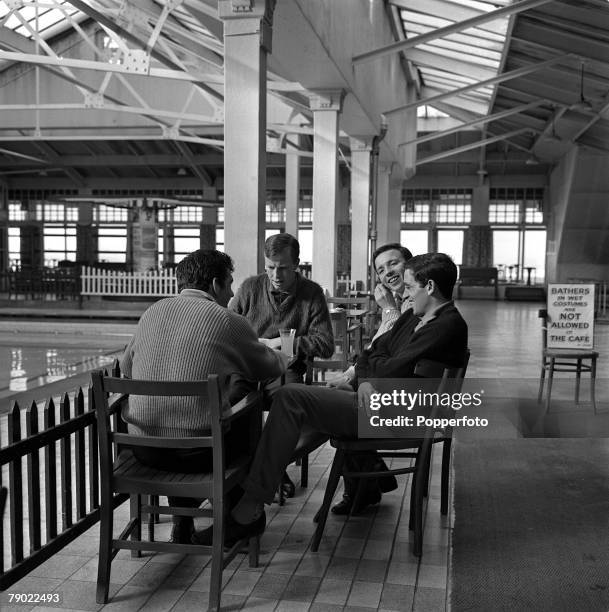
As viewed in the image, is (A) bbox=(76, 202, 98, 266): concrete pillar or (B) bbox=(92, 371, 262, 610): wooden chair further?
(A) bbox=(76, 202, 98, 266): concrete pillar

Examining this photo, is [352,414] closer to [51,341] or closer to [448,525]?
[448,525]

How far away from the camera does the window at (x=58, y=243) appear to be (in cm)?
2256

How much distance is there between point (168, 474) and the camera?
235cm

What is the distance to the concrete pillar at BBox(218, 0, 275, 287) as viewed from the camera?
4773 millimetres

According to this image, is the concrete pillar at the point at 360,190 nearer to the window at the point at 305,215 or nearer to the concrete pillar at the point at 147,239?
the concrete pillar at the point at 147,239

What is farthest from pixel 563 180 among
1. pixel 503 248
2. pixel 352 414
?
pixel 352 414

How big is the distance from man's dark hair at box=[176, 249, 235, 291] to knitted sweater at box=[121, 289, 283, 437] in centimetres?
11

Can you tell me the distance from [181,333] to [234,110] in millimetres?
2924

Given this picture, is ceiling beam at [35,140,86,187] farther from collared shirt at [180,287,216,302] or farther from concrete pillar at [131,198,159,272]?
collared shirt at [180,287,216,302]

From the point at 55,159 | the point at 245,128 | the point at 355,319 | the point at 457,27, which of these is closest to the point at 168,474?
the point at 245,128

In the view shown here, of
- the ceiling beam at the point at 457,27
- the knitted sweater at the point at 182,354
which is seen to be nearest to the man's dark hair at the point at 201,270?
the knitted sweater at the point at 182,354

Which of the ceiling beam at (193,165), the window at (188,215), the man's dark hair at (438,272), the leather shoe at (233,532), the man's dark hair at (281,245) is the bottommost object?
the leather shoe at (233,532)

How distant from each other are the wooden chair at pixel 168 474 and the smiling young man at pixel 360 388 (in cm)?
8

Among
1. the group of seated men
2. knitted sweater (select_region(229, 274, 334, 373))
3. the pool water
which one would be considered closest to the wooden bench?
the pool water
